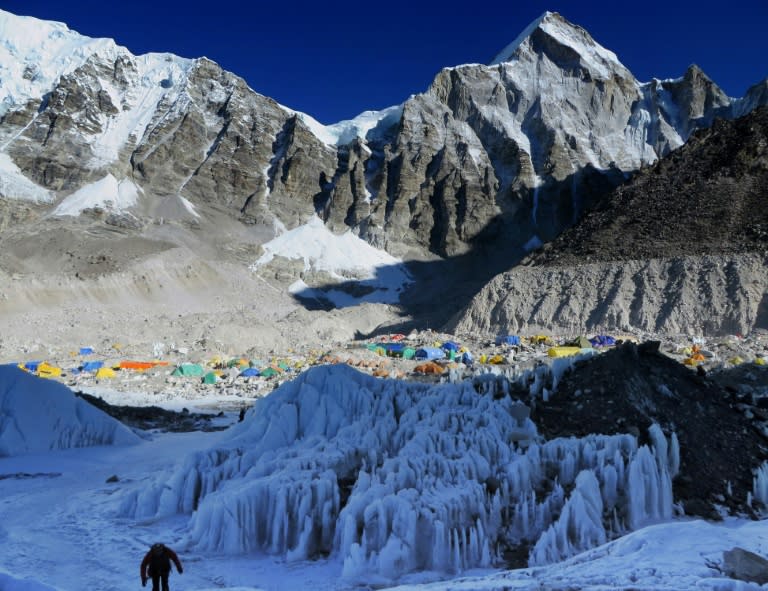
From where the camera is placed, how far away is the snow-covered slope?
47.9 ft

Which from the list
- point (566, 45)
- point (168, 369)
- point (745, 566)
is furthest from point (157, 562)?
point (566, 45)

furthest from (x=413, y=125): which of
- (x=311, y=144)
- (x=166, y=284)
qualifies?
(x=166, y=284)

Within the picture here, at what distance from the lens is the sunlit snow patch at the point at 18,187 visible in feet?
255

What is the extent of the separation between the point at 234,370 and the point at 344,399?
22328 millimetres

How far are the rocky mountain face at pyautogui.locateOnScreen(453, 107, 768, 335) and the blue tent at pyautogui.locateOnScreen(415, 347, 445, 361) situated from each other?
12225mm

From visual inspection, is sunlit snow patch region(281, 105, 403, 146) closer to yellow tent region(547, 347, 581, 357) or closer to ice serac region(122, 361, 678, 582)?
yellow tent region(547, 347, 581, 357)

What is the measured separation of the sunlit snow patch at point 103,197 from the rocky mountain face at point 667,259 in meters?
54.6

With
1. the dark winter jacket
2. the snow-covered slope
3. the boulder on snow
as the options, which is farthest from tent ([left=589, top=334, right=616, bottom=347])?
the dark winter jacket

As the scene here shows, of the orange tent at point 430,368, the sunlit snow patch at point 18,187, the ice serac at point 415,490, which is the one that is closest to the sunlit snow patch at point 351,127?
the sunlit snow patch at point 18,187

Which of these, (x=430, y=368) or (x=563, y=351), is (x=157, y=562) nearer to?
(x=430, y=368)

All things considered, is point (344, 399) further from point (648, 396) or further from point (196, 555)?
point (648, 396)

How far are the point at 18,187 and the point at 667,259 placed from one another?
262 ft

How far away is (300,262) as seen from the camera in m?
79.9

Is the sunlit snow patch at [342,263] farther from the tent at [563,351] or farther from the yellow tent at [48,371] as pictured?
the tent at [563,351]
